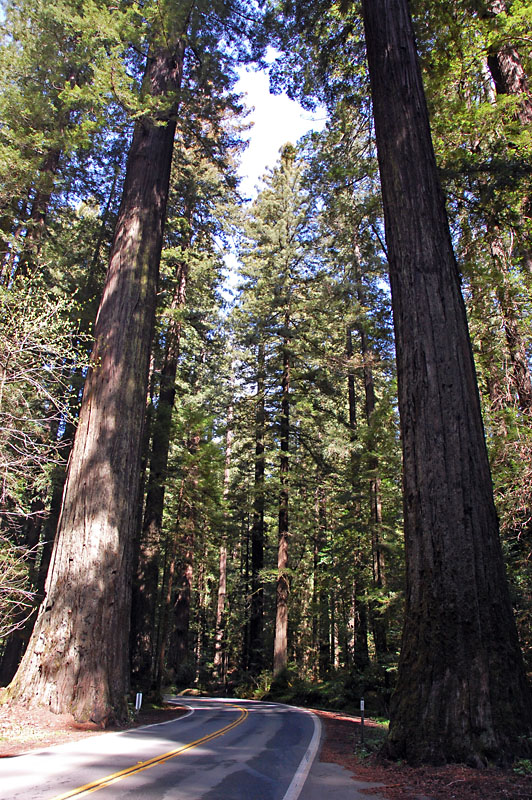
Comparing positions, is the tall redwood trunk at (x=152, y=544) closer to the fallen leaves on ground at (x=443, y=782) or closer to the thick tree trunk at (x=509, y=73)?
the fallen leaves on ground at (x=443, y=782)

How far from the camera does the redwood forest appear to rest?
4.87 metres

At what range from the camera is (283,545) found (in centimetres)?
2056

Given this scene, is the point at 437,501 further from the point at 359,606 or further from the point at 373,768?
the point at 359,606

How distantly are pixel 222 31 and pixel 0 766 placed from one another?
599 inches

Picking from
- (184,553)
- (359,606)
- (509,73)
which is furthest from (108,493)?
(359,606)

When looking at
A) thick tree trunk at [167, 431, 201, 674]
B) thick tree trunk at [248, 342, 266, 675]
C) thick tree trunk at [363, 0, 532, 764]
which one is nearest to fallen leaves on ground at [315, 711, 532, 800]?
thick tree trunk at [363, 0, 532, 764]

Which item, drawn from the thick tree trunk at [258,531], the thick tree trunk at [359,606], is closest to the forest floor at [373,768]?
the thick tree trunk at [359,606]

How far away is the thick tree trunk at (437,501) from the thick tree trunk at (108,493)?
487 centimetres

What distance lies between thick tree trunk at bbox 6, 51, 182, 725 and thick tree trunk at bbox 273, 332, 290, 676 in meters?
12.4

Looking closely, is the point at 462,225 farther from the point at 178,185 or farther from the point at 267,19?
the point at 178,185

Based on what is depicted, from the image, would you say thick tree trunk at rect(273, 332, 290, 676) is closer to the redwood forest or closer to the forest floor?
the redwood forest

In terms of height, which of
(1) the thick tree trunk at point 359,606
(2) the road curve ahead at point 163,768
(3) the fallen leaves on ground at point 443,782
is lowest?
(2) the road curve ahead at point 163,768

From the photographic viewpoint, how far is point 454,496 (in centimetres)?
483

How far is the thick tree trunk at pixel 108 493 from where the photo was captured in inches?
285
